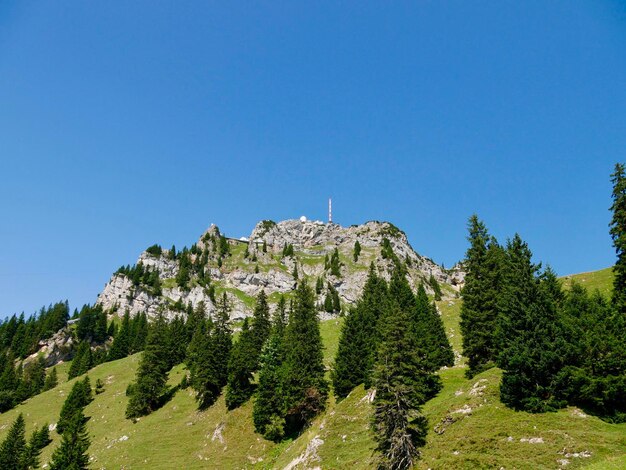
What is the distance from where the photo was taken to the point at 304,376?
190ft

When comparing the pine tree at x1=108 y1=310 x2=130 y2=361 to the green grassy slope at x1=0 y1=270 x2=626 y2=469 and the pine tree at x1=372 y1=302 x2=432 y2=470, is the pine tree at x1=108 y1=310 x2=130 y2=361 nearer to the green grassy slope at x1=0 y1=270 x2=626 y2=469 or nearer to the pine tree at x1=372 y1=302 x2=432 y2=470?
the green grassy slope at x1=0 y1=270 x2=626 y2=469

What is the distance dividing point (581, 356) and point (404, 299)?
37729mm

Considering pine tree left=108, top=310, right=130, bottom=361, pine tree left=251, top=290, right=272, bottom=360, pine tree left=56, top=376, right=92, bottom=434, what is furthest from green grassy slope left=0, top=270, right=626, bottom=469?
pine tree left=108, top=310, right=130, bottom=361

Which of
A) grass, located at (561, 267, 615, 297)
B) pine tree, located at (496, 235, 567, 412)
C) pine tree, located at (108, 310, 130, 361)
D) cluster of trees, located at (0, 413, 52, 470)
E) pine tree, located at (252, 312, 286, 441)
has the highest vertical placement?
grass, located at (561, 267, 615, 297)

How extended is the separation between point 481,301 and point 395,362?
62.6 feet

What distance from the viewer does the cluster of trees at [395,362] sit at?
A: 34375mm

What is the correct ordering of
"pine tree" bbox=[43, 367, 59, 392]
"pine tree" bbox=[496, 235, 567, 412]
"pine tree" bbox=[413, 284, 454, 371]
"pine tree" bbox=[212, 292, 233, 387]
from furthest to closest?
"pine tree" bbox=[43, 367, 59, 392], "pine tree" bbox=[212, 292, 233, 387], "pine tree" bbox=[413, 284, 454, 371], "pine tree" bbox=[496, 235, 567, 412]

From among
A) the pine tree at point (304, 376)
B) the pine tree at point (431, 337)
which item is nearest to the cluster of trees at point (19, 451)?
the pine tree at point (304, 376)

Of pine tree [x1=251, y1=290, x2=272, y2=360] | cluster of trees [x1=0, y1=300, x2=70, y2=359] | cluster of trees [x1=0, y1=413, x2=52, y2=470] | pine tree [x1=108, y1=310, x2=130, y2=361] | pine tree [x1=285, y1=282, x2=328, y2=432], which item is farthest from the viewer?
cluster of trees [x1=0, y1=300, x2=70, y2=359]

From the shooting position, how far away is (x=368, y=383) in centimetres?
5306

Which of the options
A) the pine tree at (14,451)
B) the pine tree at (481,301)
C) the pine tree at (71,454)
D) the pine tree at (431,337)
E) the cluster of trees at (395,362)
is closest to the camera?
the cluster of trees at (395,362)

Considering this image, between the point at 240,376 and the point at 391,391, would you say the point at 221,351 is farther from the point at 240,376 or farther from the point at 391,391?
the point at 391,391

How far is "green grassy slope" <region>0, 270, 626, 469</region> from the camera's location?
28.4 metres

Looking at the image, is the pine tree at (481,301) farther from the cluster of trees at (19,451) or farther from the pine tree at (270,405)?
the cluster of trees at (19,451)
